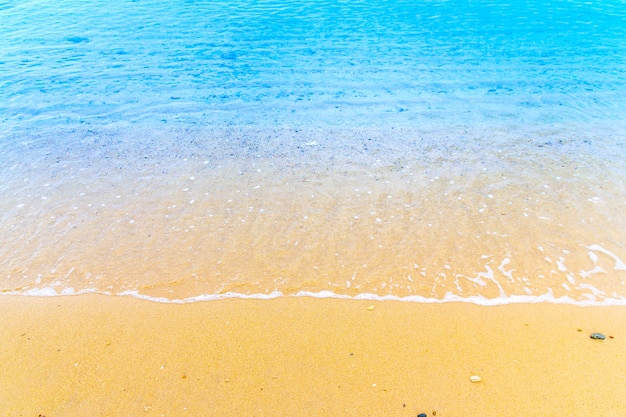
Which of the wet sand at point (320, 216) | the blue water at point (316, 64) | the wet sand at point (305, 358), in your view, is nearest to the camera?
the wet sand at point (305, 358)

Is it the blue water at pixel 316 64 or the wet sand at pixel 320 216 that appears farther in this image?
the blue water at pixel 316 64

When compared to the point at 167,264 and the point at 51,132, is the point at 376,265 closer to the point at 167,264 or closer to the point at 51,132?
the point at 167,264

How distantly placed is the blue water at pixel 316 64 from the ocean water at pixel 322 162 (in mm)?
74

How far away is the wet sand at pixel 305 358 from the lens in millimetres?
3422

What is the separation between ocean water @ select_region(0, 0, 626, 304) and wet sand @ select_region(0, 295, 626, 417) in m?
0.30

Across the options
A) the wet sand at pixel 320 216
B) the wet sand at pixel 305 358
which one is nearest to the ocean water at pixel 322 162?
the wet sand at pixel 320 216

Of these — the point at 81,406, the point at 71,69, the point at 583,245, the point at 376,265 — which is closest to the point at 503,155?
the point at 583,245

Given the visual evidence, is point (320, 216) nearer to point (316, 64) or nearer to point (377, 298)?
point (377, 298)

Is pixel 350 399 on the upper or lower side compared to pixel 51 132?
upper

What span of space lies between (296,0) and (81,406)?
1650 cm

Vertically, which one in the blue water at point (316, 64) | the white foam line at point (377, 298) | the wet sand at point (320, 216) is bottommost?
the blue water at point (316, 64)

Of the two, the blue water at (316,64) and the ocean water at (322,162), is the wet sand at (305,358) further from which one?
the blue water at (316,64)

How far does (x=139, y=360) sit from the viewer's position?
Answer: 12.7 ft

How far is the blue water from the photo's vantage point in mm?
8789
